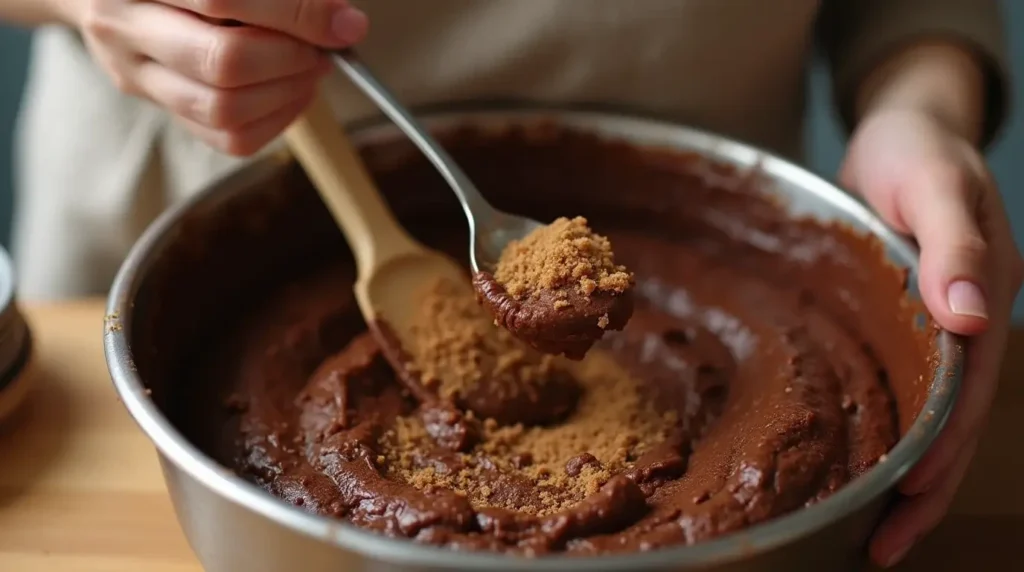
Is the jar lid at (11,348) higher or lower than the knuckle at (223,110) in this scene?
lower

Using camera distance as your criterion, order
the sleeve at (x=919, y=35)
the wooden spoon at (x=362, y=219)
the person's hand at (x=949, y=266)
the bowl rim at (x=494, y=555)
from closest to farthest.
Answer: the bowl rim at (x=494, y=555), the person's hand at (x=949, y=266), the wooden spoon at (x=362, y=219), the sleeve at (x=919, y=35)

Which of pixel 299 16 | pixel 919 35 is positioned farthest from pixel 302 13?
pixel 919 35

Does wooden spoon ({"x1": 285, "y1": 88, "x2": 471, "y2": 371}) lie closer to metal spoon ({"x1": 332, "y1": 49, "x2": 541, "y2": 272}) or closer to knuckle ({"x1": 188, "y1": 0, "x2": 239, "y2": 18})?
metal spoon ({"x1": 332, "y1": 49, "x2": 541, "y2": 272})

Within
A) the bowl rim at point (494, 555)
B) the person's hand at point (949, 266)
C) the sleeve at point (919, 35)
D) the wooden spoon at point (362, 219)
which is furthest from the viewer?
the sleeve at point (919, 35)

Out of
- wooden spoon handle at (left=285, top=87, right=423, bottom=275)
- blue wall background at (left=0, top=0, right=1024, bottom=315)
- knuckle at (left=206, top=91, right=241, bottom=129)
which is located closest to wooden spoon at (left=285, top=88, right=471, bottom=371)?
wooden spoon handle at (left=285, top=87, right=423, bottom=275)

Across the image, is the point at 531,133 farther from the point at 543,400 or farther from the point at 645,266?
the point at 543,400

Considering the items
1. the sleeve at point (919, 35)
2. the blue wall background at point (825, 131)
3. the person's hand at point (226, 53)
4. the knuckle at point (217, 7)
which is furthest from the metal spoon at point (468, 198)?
the blue wall background at point (825, 131)

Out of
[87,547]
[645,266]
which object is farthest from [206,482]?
[645,266]

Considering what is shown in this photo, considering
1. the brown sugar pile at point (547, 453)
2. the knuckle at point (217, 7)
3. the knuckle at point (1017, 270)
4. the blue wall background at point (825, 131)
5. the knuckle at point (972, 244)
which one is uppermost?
A: the knuckle at point (217, 7)

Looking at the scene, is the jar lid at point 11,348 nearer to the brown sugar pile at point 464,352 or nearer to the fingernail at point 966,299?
the brown sugar pile at point 464,352
